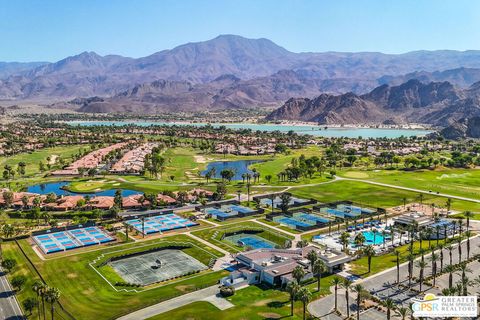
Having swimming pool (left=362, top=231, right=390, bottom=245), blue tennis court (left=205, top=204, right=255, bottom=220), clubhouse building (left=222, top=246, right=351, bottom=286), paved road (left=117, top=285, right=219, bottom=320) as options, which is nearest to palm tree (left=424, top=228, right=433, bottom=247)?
swimming pool (left=362, top=231, right=390, bottom=245)

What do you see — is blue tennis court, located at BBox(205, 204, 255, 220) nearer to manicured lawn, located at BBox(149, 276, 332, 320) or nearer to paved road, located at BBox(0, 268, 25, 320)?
manicured lawn, located at BBox(149, 276, 332, 320)

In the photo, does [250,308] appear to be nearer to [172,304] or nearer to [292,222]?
[172,304]

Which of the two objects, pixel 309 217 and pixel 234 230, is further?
pixel 309 217

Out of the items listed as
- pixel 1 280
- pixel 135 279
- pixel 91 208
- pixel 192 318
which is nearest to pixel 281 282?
pixel 192 318

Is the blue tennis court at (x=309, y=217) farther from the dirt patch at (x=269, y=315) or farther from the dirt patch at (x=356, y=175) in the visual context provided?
the dirt patch at (x=356, y=175)

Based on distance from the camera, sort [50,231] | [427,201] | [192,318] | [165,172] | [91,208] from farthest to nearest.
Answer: [165,172] < [427,201] < [91,208] < [50,231] < [192,318]

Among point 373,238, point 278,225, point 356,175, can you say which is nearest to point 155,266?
point 278,225

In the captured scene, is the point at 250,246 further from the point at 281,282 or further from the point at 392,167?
the point at 392,167
